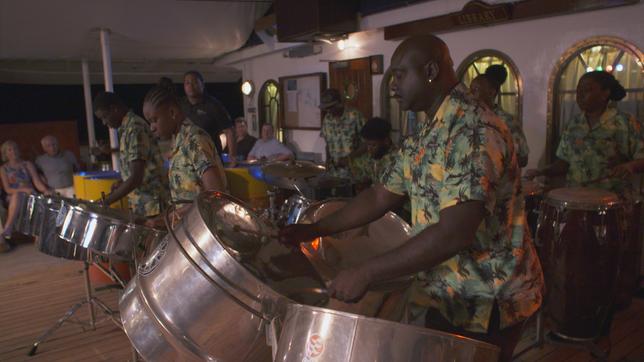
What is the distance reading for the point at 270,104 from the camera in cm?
551

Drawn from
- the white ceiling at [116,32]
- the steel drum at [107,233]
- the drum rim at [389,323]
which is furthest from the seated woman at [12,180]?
the drum rim at [389,323]

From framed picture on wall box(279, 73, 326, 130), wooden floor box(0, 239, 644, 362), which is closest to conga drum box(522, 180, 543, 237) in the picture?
wooden floor box(0, 239, 644, 362)

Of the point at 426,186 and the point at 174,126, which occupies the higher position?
the point at 174,126

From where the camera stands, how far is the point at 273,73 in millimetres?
5285

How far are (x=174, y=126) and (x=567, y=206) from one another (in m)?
1.38

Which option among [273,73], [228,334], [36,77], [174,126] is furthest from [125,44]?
[228,334]

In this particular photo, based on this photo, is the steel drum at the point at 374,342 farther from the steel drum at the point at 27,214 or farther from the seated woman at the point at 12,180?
the seated woman at the point at 12,180

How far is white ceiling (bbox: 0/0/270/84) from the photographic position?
13.4ft

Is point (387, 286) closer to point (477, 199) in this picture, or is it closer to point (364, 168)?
point (477, 199)

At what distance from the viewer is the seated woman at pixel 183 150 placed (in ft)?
5.39

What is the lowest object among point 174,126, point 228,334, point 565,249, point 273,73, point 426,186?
point 565,249

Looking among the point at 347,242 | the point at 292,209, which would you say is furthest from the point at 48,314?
the point at 347,242

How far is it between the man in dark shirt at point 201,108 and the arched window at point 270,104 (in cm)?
218

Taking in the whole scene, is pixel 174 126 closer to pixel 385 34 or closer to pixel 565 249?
pixel 565 249
